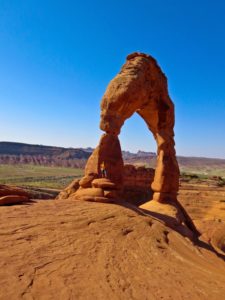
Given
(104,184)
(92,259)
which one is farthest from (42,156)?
(92,259)

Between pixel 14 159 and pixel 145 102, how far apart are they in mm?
113338

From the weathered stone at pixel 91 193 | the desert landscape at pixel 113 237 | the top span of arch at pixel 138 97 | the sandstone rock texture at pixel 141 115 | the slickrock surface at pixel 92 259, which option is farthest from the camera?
the top span of arch at pixel 138 97

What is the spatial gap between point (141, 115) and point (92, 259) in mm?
11398

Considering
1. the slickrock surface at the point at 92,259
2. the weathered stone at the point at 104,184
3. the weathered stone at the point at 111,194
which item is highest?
the weathered stone at the point at 104,184

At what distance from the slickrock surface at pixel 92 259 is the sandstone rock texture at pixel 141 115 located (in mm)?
2946

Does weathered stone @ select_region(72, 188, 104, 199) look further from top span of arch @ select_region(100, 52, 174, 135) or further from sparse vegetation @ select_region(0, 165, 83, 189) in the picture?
sparse vegetation @ select_region(0, 165, 83, 189)

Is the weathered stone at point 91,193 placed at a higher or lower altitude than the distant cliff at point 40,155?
lower

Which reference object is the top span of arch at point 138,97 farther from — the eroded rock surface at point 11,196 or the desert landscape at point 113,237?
the eroded rock surface at point 11,196

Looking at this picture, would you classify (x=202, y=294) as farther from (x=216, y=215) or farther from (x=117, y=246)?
(x=216, y=215)

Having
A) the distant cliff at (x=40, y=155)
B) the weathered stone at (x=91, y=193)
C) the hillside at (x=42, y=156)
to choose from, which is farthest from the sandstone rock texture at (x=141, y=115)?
the distant cliff at (x=40, y=155)

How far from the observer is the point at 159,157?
14.8m

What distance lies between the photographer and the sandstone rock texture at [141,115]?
1175 centimetres

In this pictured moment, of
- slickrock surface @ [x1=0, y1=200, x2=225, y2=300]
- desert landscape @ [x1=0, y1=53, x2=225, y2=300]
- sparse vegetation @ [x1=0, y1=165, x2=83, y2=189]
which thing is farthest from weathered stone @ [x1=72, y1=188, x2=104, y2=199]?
sparse vegetation @ [x1=0, y1=165, x2=83, y2=189]

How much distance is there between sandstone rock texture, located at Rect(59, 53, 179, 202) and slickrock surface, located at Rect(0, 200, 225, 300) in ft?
9.67
